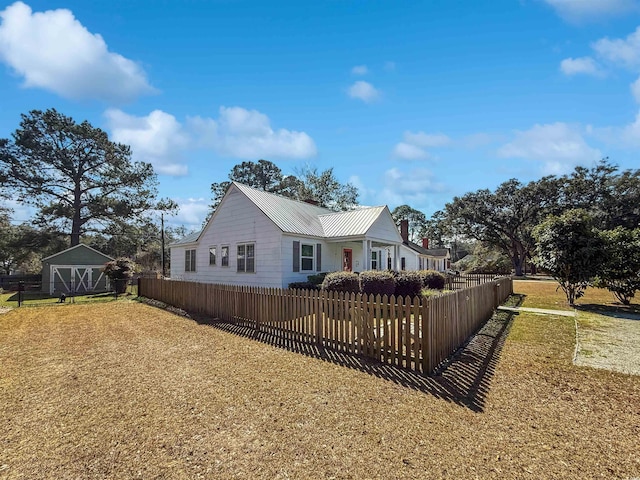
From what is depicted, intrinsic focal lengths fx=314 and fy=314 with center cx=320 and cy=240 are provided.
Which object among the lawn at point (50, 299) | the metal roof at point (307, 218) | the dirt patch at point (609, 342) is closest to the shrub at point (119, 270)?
the lawn at point (50, 299)

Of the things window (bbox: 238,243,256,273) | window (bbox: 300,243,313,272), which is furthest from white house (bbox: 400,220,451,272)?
window (bbox: 238,243,256,273)

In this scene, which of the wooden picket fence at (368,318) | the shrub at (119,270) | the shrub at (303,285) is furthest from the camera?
the shrub at (119,270)

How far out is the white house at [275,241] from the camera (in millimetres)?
15938

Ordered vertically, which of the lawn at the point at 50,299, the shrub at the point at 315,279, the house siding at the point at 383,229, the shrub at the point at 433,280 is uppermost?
the house siding at the point at 383,229

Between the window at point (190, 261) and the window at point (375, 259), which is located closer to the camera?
the window at point (190, 261)

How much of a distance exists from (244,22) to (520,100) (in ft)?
35.5

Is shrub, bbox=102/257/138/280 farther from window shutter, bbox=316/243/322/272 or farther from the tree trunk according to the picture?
the tree trunk

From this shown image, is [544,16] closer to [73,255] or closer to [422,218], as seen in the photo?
[73,255]

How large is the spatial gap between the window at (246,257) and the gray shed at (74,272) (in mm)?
14856

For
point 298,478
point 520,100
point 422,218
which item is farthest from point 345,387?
point 422,218

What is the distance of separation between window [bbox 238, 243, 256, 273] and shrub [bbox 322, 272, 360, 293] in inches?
208

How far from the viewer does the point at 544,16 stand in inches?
392

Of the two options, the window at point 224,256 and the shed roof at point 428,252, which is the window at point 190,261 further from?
the shed roof at point 428,252

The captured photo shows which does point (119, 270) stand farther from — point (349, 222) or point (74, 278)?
point (349, 222)
